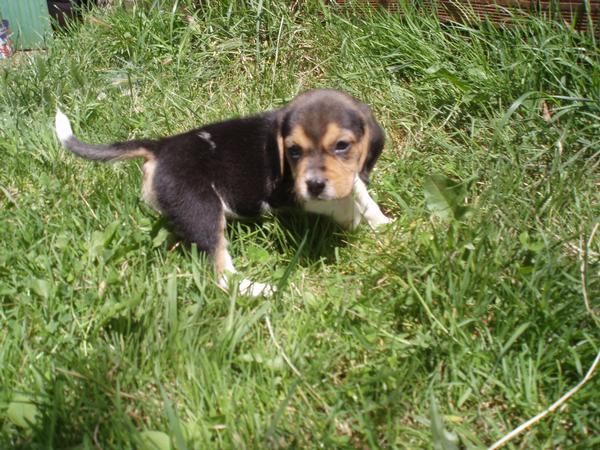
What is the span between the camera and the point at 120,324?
2312 mm

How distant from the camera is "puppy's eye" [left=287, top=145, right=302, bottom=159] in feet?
9.44

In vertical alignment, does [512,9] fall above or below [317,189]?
above

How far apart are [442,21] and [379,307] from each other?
104 inches

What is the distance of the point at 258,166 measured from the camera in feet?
10.5

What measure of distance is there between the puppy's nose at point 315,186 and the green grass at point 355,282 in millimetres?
301

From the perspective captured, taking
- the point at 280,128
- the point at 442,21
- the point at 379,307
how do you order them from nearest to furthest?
the point at 379,307 → the point at 280,128 → the point at 442,21

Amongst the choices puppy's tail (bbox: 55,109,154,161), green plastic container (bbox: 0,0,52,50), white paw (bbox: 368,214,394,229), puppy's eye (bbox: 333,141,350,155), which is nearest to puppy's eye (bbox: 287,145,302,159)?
puppy's eye (bbox: 333,141,350,155)

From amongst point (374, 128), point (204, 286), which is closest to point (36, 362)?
point (204, 286)

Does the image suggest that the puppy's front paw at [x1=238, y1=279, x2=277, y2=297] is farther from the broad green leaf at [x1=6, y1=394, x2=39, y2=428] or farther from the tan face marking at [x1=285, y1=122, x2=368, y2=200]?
the broad green leaf at [x1=6, y1=394, x2=39, y2=428]

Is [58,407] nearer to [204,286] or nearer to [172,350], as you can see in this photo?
[172,350]

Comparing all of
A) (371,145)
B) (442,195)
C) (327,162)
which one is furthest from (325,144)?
(442,195)

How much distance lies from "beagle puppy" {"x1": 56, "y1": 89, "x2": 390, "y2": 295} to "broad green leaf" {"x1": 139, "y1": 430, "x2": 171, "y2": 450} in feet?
2.88

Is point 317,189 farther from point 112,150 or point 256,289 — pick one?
point 112,150

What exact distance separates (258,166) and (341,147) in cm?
54
